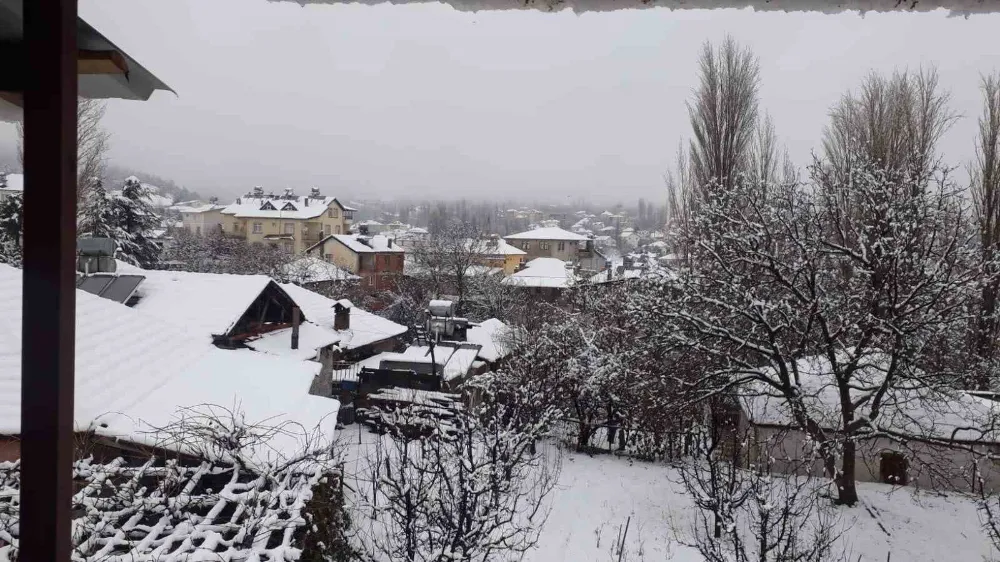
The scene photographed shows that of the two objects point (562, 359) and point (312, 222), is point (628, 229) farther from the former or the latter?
point (562, 359)

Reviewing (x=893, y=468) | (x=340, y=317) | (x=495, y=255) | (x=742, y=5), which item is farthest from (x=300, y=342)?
(x=495, y=255)

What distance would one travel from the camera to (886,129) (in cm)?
1394

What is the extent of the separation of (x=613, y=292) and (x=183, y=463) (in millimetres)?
12330

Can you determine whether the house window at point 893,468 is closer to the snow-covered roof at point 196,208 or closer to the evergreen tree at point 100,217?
the evergreen tree at point 100,217

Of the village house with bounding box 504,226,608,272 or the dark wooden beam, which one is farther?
the village house with bounding box 504,226,608,272

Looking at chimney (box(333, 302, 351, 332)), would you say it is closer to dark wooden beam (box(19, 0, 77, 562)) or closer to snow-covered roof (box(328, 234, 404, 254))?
dark wooden beam (box(19, 0, 77, 562))

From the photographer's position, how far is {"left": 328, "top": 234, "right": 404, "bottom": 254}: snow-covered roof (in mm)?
35059

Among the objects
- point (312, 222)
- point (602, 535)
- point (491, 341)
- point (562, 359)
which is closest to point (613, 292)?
point (562, 359)

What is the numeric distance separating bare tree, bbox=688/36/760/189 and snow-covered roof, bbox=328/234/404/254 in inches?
986

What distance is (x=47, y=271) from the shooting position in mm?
951

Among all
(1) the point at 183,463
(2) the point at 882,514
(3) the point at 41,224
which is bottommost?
(2) the point at 882,514

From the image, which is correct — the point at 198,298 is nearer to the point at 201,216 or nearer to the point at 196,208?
the point at 201,216

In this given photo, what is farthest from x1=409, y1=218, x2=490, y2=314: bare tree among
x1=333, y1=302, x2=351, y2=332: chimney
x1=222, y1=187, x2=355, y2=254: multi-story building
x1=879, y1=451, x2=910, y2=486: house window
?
x1=879, y1=451, x2=910, y2=486: house window

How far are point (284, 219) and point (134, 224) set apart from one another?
1746 cm
